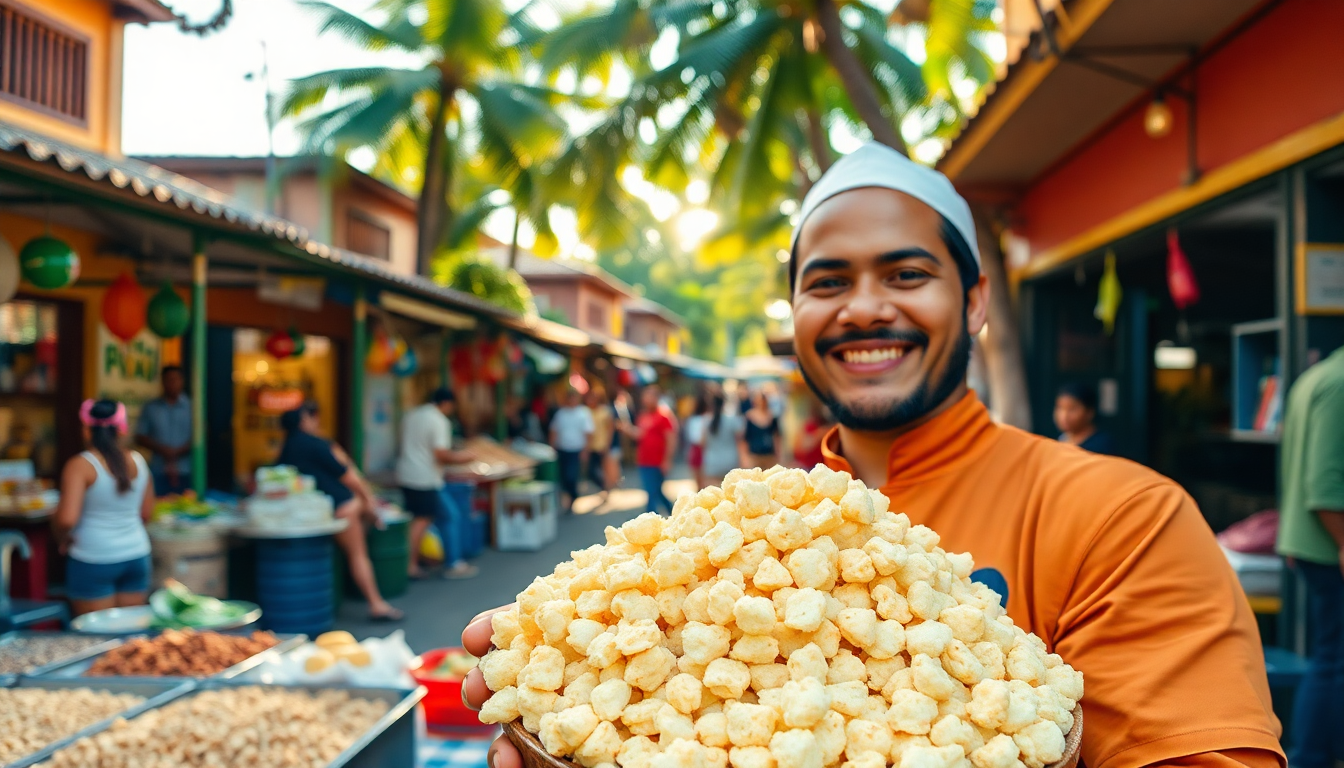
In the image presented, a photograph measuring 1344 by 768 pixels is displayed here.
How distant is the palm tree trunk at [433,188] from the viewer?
56.6 feet

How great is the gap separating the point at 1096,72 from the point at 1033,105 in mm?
632

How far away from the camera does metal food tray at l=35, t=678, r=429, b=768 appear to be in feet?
8.74

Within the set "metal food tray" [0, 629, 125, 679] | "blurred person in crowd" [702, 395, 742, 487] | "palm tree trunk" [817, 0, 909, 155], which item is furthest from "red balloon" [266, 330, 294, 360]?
"palm tree trunk" [817, 0, 909, 155]

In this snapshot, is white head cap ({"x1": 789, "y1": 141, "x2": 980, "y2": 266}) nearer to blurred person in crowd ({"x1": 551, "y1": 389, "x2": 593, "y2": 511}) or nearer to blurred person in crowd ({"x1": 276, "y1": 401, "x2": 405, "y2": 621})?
blurred person in crowd ({"x1": 276, "y1": 401, "x2": 405, "y2": 621})

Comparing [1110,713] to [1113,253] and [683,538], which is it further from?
[1113,253]

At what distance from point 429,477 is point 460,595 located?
134 centimetres

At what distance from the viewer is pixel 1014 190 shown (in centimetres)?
843

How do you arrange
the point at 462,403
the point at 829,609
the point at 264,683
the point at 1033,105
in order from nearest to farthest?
the point at 829,609 → the point at 264,683 → the point at 1033,105 → the point at 462,403

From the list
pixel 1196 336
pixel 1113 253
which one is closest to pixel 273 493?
pixel 1113 253

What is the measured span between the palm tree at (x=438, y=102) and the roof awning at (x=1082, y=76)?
12.1 metres

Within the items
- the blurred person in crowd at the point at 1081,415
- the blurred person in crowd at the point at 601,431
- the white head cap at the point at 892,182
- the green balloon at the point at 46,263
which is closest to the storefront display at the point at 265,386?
the blurred person in crowd at the point at 601,431

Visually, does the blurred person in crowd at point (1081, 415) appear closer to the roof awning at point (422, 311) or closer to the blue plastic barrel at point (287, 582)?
the blue plastic barrel at point (287, 582)

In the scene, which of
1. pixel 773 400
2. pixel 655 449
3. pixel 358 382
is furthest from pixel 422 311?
pixel 773 400

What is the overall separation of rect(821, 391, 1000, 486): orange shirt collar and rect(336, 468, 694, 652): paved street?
12.3ft
